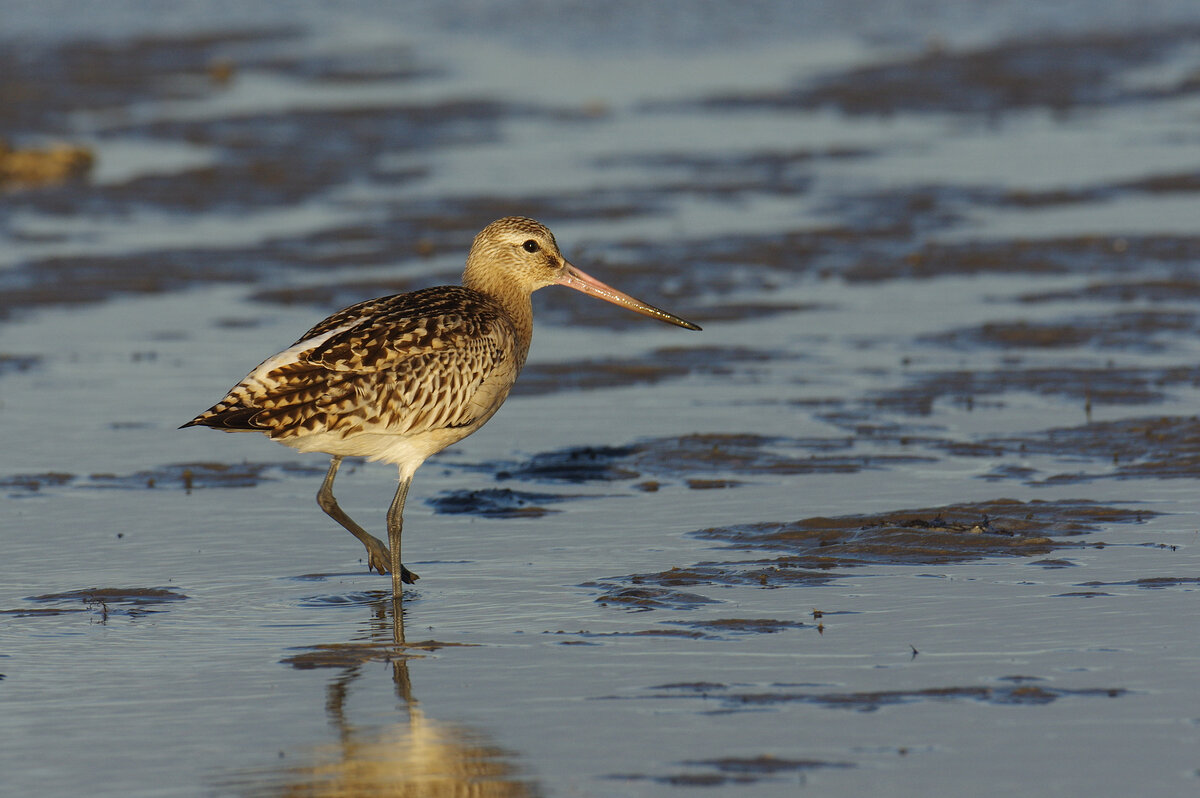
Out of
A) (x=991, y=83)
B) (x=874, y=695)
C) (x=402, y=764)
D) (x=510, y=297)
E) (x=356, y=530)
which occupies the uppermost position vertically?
(x=991, y=83)

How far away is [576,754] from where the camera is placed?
19.5 ft

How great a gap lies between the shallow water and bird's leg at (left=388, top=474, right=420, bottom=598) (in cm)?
12

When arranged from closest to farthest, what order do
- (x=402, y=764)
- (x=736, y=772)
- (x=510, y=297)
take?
(x=736, y=772)
(x=402, y=764)
(x=510, y=297)

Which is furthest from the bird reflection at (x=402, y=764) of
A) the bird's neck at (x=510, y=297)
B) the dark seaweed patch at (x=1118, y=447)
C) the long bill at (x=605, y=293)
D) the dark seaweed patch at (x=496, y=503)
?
the dark seaweed patch at (x=1118, y=447)

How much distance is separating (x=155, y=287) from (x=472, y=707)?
9176 mm

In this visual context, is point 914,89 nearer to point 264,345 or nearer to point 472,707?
point 264,345

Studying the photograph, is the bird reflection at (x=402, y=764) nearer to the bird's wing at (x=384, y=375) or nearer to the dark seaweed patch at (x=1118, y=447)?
the bird's wing at (x=384, y=375)

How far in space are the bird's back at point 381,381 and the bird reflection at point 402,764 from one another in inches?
60.8

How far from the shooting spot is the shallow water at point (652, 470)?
612 cm

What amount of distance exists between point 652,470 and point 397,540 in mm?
2224

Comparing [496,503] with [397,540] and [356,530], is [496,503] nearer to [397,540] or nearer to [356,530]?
[356,530]

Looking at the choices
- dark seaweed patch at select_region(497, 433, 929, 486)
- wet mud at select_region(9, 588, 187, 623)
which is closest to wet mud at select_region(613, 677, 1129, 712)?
wet mud at select_region(9, 588, 187, 623)

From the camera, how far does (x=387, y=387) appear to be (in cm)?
802

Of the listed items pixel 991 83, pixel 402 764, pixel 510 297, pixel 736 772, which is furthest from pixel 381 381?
pixel 991 83
